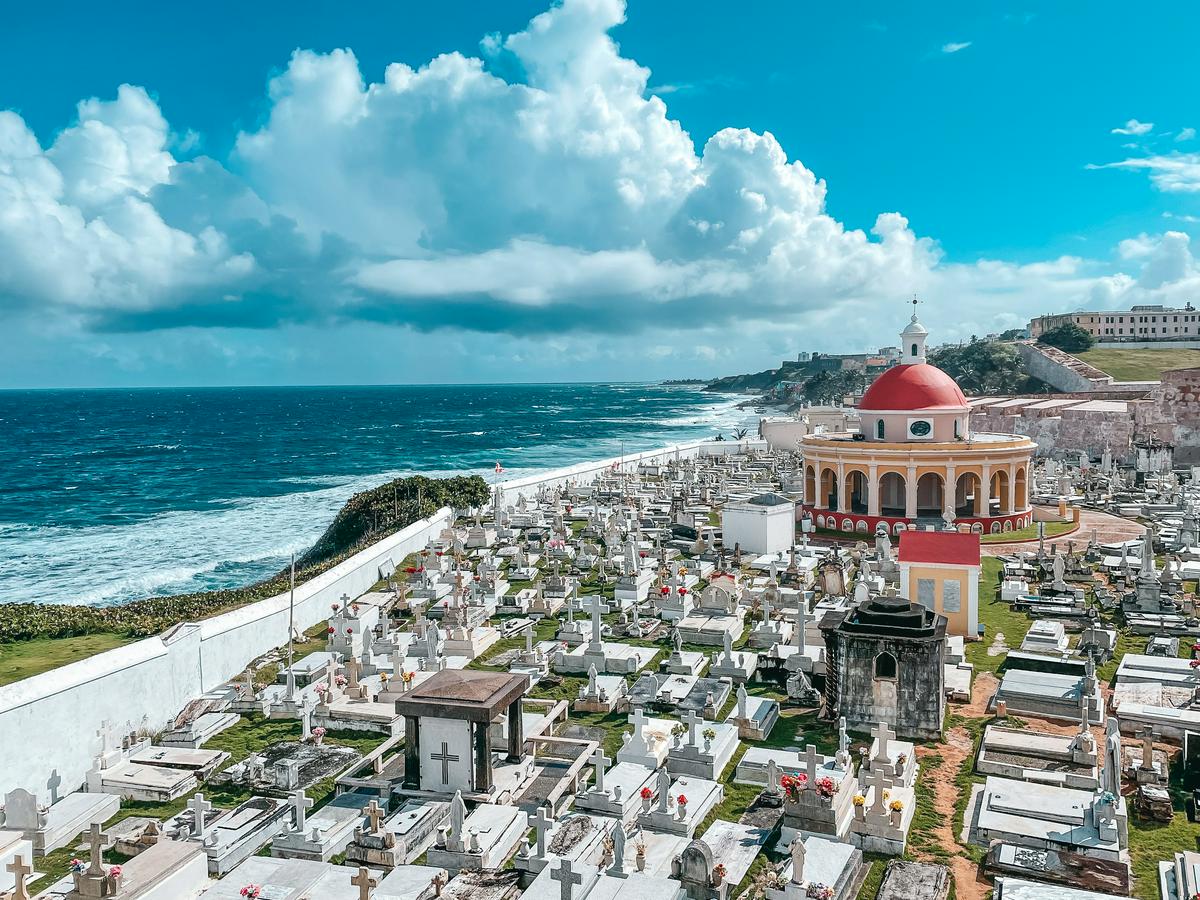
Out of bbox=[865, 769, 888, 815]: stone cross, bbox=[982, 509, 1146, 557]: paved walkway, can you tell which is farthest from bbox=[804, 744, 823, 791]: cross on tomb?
bbox=[982, 509, 1146, 557]: paved walkway

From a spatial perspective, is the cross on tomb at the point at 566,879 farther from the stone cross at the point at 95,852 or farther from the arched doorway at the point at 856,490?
the arched doorway at the point at 856,490

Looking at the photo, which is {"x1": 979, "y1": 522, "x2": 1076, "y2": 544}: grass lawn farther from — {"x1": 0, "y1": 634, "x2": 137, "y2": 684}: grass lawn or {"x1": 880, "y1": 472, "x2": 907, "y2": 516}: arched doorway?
{"x1": 0, "y1": 634, "x2": 137, "y2": 684}: grass lawn

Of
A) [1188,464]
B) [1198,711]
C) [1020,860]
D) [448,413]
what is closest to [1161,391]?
[1188,464]

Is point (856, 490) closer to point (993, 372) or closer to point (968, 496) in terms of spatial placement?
point (968, 496)

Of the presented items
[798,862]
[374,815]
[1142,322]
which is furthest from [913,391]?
[1142,322]

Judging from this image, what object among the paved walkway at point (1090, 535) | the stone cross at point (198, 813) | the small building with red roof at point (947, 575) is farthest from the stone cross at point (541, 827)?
the paved walkway at point (1090, 535)

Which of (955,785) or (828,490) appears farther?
(828,490)
